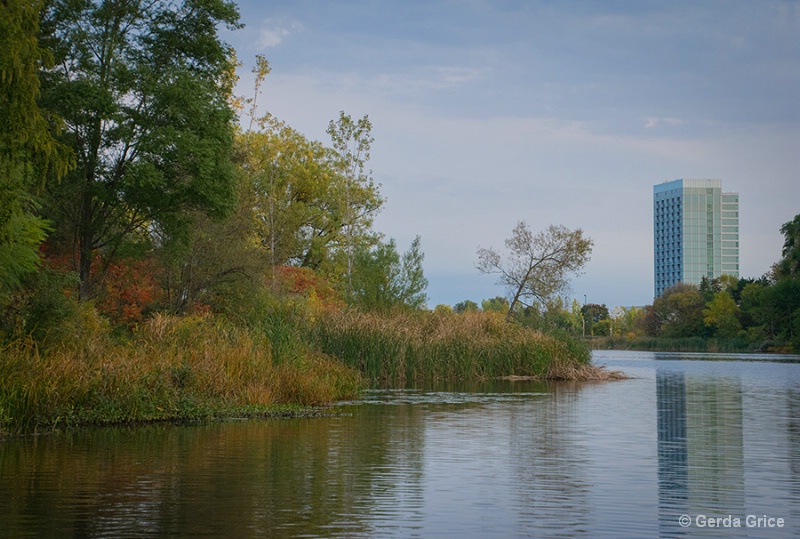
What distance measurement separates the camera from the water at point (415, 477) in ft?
30.7

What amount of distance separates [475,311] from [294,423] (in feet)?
77.2

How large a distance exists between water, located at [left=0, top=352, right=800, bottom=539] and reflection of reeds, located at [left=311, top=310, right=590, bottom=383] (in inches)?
453

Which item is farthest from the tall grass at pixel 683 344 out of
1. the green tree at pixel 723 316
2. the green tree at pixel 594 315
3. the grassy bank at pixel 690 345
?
the green tree at pixel 594 315

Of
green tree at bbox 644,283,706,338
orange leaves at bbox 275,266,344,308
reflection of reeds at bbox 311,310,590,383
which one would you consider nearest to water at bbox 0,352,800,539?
reflection of reeds at bbox 311,310,590,383

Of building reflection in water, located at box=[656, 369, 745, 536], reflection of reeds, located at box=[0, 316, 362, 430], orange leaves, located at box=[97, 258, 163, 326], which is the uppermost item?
orange leaves, located at box=[97, 258, 163, 326]

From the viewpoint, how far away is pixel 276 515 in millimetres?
9672

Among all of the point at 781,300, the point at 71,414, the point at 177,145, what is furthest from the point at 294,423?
the point at 781,300

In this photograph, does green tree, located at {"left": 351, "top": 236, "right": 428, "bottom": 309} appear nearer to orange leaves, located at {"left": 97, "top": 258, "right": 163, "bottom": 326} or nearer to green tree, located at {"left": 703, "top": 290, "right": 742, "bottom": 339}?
orange leaves, located at {"left": 97, "top": 258, "right": 163, "bottom": 326}

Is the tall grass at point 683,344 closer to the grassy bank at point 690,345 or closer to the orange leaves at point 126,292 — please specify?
the grassy bank at point 690,345

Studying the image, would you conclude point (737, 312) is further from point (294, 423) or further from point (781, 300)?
point (294, 423)

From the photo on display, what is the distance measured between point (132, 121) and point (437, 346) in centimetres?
1377

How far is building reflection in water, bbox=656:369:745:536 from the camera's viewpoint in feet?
34.4

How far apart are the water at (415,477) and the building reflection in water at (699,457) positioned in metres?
0.04

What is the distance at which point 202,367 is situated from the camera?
2044 centimetres
